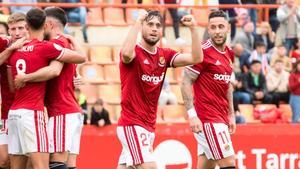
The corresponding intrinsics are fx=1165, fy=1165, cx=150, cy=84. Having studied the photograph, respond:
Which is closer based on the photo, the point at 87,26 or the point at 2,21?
the point at 2,21

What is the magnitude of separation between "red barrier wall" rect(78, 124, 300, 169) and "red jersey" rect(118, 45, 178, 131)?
460cm

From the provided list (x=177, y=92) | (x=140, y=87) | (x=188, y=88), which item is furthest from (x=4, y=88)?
(x=177, y=92)

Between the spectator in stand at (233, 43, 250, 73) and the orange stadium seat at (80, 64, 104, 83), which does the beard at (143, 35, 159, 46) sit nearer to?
the orange stadium seat at (80, 64, 104, 83)

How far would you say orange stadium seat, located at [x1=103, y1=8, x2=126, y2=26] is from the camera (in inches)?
819

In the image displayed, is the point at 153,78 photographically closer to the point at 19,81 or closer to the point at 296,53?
the point at 19,81

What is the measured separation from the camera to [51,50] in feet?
43.0

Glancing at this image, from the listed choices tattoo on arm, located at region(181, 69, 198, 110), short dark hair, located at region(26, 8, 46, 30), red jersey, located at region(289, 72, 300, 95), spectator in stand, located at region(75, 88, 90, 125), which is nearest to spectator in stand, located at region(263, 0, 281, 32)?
red jersey, located at region(289, 72, 300, 95)

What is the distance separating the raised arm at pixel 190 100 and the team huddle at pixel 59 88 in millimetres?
12

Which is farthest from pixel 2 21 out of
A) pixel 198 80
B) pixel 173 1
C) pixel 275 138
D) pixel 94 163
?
pixel 173 1

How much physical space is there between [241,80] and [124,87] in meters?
7.29

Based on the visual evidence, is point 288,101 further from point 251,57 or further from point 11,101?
point 11,101

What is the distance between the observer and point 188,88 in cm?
1425

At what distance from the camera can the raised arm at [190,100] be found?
46.1 ft

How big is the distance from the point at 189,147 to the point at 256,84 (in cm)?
281
